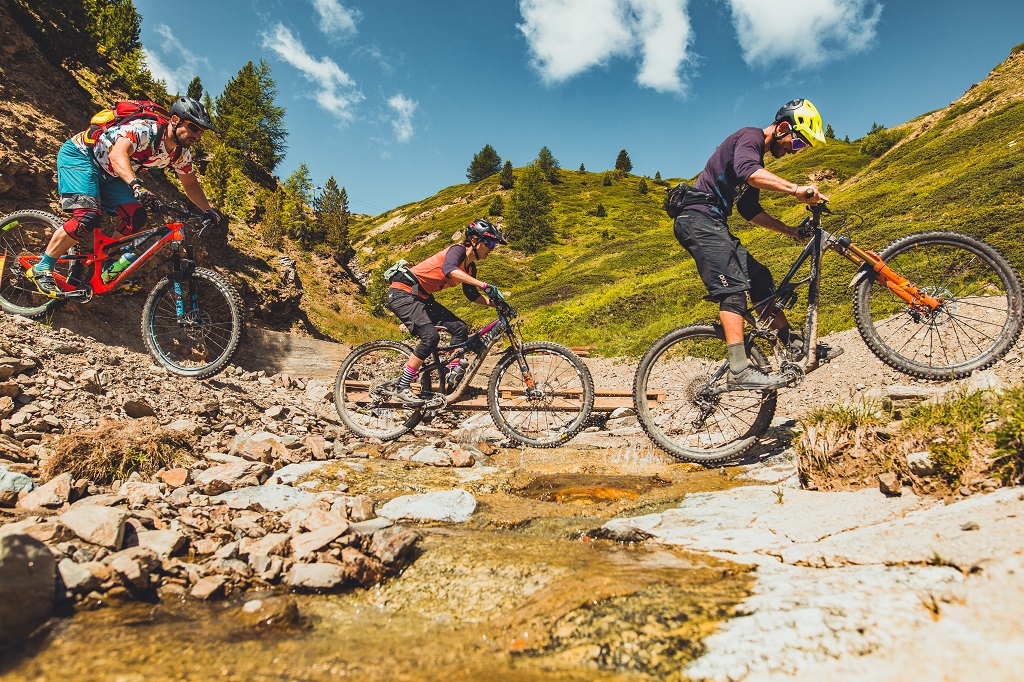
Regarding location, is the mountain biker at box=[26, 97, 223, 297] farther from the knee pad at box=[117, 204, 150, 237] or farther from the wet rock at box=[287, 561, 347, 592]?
the wet rock at box=[287, 561, 347, 592]

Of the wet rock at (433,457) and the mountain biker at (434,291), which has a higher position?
the mountain biker at (434,291)

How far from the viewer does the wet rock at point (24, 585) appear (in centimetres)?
196

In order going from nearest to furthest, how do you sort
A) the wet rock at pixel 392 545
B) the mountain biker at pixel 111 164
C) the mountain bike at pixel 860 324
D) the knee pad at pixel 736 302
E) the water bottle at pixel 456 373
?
the wet rock at pixel 392 545, the mountain bike at pixel 860 324, the knee pad at pixel 736 302, the mountain biker at pixel 111 164, the water bottle at pixel 456 373

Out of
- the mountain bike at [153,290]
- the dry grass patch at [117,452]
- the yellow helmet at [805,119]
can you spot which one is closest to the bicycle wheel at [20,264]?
the mountain bike at [153,290]

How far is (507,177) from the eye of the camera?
103 metres

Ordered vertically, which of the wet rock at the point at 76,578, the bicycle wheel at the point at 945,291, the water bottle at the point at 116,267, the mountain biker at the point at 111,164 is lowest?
the wet rock at the point at 76,578

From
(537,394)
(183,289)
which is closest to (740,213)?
(537,394)

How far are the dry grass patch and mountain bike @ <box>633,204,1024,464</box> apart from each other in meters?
4.86

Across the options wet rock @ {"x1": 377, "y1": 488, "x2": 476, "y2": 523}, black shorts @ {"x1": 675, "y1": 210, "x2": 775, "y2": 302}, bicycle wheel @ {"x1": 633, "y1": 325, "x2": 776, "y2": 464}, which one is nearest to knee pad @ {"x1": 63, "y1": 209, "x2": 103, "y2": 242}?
wet rock @ {"x1": 377, "y1": 488, "x2": 476, "y2": 523}

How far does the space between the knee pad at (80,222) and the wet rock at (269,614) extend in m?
6.59

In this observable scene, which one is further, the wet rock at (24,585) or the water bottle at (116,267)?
the water bottle at (116,267)

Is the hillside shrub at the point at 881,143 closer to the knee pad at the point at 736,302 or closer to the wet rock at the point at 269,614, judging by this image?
the knee pad at the point at 736,302

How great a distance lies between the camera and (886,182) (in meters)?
30.8

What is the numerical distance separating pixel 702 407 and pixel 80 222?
8045 millimetres
